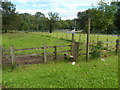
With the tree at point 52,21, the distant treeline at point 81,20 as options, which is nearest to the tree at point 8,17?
the distant treeline at point 81,20

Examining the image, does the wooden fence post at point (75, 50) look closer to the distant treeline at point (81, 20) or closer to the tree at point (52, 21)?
the distant treeline at point (81, 20)

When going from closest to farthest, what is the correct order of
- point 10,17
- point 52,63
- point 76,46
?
point 52,63, point 76,46, point 10,17

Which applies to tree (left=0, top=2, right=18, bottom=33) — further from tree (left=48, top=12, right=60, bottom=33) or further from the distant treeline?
tree (left=48, top=12, right=60, bottom=33)

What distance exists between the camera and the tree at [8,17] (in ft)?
148

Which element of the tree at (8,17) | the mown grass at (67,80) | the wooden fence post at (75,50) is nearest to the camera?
the mown grass at (67,80)

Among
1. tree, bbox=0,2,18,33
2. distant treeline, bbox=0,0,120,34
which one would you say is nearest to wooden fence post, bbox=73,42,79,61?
distant treeline, bbox=0,0,120,34

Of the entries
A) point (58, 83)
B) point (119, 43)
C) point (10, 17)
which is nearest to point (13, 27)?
point (10, 17)

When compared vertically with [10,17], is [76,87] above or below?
below

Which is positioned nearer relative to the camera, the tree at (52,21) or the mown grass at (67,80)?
the mown grass at (67,80)

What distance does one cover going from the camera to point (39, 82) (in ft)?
15.4

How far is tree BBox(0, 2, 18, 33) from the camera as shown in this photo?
148 ft

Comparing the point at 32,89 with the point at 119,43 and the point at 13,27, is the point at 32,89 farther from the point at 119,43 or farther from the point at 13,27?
the point at 13,27

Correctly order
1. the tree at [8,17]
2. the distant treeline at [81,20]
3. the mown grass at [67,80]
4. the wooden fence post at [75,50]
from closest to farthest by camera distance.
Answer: the mown grass at [67,80] < the wooden fence post at [75,50] < the distant treeline at [81,20] < the tree at [8,17]

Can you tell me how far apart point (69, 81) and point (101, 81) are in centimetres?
125
